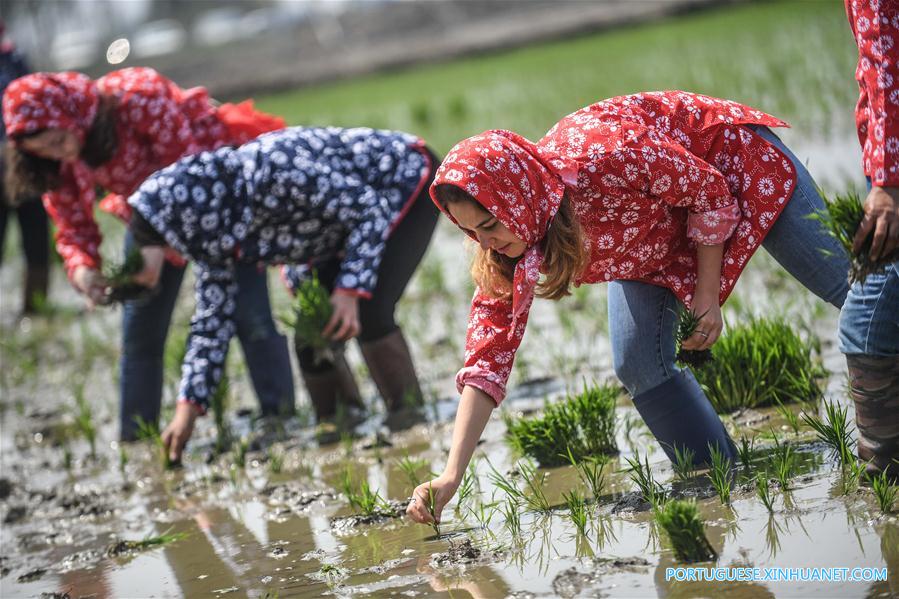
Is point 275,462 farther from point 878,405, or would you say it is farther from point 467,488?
point 878,405

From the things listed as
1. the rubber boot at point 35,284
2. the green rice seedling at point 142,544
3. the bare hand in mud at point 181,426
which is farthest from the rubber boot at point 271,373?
the rubber boot at point 35,284

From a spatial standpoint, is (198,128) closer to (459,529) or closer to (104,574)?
(104,574)

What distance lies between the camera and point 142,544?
3.85 metres

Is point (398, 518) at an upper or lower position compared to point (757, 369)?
lower

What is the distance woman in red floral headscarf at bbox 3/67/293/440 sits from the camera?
15.3 feet

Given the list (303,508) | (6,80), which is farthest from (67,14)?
(303,508)

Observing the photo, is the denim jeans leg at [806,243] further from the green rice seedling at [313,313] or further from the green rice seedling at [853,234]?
the green rice seedling at [313,313]

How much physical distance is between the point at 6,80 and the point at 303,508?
4344mm

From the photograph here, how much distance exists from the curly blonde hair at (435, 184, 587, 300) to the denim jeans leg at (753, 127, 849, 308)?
0.61 m

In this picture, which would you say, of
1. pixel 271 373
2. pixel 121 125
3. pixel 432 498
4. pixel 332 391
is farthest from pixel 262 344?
pixel 432 498

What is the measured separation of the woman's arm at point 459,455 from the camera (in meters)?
3.03

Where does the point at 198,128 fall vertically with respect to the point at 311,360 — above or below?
above

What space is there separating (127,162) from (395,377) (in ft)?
4.72

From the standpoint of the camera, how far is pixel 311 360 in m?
4.90
